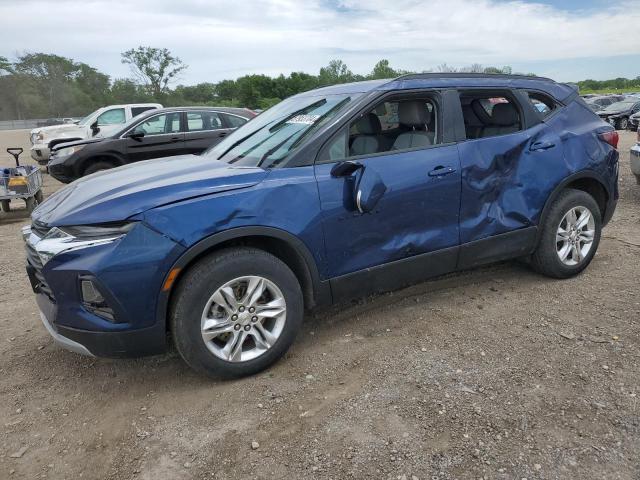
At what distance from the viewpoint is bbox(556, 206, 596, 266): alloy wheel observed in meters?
4.21

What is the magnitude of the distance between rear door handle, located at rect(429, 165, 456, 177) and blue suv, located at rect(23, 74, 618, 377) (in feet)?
0.04

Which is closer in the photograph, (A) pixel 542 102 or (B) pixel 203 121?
(A) pixel 542 102

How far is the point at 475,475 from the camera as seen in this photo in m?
2.22

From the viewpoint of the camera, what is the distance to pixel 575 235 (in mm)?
4273

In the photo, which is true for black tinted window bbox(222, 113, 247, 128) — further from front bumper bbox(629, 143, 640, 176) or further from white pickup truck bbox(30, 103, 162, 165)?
front bumper bbox(629, 143, 640, 176)

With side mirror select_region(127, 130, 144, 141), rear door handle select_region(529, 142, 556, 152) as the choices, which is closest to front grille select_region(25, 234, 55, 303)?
rear door handle select_region(529, 142, 556, 152)

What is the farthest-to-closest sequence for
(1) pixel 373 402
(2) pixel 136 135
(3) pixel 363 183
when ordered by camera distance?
(2) pixel 136 135
(3) pixel 363 183
(1) pixel 373 402

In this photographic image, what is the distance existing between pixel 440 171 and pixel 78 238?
2.32 metres

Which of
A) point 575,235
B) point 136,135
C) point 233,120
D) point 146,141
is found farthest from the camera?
point 233,120

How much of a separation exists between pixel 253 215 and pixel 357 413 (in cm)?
123

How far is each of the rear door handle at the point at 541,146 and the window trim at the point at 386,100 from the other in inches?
31.1

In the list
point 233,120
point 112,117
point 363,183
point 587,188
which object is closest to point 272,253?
point 363,183

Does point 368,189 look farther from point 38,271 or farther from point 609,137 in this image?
point 609,137

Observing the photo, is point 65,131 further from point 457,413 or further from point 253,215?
point 457,413
